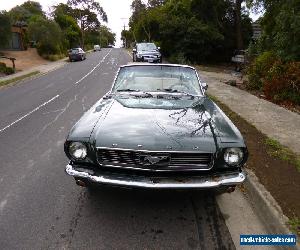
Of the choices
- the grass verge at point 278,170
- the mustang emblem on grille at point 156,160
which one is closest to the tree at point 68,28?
the grass verge at point 278,170

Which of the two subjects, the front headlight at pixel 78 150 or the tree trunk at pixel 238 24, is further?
the tree trunk at pixel 238 24

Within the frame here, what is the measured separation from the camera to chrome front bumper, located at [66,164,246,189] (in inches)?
149

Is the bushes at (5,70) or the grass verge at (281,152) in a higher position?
the grass verge at (281,152)

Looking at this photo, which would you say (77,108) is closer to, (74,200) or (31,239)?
(74,200)

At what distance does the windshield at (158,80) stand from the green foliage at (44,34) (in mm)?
35404

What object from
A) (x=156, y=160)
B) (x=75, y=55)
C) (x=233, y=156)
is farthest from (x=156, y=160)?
(x=75, y=55)

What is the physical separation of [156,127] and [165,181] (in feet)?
2.23

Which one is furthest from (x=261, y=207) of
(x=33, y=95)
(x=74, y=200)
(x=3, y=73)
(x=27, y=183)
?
(x=3, y=73)

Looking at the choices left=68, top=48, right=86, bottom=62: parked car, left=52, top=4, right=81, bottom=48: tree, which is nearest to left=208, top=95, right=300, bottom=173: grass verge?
left=68, top=48, right=86, bottom=62: parked car

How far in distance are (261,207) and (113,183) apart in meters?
1.90

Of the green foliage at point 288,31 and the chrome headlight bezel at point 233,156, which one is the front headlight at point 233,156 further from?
the green foliage at point 288,31

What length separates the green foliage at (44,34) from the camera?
3875 cm

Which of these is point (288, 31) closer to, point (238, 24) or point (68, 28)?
point (238, 24)

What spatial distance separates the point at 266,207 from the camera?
431 centimetres
